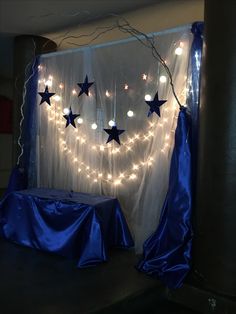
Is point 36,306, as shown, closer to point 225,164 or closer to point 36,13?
point 225,164

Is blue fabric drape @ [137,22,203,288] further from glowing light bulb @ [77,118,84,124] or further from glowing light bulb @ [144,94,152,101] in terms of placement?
glowing light bulb @ [77,118,84,124]

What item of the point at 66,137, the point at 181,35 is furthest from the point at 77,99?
the point at 181,35

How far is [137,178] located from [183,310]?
1.31m

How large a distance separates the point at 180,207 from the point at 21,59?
3052mm

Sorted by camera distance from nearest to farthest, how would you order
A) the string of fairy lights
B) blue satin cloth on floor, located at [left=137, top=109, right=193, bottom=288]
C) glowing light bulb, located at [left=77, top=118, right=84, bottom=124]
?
blue satin cloth on floor, located at [left=137, top=109, right=193, bottom=288] → the string of fairy lights → glowing light bulb, located at [left=77, top=118, right=84, bottom=124]

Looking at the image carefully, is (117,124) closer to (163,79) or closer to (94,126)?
(94,126)

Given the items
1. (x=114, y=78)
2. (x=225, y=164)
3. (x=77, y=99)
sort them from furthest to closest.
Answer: (x=77, y=99) < (x=114, y=78) < (x=225, y=164)

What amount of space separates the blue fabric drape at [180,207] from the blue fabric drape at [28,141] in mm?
2071

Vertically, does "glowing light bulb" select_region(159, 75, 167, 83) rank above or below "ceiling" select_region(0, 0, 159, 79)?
below

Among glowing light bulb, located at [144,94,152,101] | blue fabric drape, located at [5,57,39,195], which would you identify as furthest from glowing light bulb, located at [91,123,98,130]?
blue fabric drape, located at [5,57,39,195]

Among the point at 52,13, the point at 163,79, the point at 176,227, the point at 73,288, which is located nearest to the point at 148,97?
the point at 163,79

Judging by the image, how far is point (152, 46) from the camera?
10.5 feet

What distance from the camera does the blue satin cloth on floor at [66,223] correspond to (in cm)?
295

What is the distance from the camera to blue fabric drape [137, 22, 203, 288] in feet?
8.55
